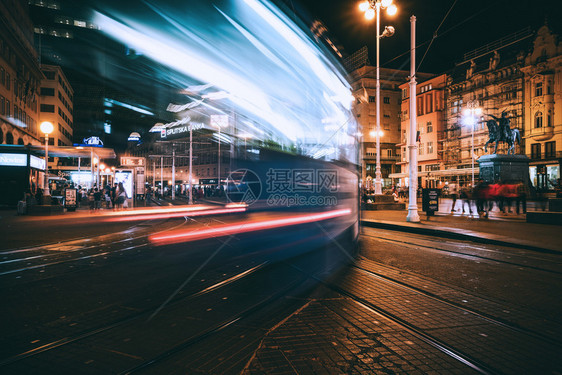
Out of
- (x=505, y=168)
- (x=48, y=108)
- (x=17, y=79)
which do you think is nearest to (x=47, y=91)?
(x=48, y=108)

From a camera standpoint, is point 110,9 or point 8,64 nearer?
point 110,9

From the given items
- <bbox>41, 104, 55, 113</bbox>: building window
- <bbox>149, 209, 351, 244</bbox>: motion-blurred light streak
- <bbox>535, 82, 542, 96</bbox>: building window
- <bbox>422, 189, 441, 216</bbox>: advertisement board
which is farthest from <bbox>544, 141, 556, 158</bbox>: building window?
<bbox>41, 104, 55, 113</bbox>: building window

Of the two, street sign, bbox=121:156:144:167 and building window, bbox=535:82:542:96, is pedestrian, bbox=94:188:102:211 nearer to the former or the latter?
street sign, bbox=121:156:144:167

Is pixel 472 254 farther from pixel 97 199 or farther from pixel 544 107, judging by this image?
pixel 544 107

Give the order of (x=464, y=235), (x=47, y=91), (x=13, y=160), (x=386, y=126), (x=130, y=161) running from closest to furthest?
1. (x=464, y=235)
2. (x=13, y=160)
3. (x=130, y=161)
4. (x=47, y=91)
5. (x=386, y=126)

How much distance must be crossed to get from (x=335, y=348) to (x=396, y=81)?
2929 inches

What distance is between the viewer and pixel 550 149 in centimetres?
4212

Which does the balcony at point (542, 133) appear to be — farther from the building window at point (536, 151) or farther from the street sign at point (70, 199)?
the street sign at point (70, 199)

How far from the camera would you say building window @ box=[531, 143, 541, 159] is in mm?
43312

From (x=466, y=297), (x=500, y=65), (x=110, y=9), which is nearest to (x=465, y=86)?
(x=500, y=65)

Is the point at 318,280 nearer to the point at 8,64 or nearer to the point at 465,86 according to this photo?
the point at 8,64

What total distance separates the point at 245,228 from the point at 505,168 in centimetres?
1609

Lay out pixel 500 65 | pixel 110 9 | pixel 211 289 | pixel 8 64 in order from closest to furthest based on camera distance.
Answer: pixel 211 289, pixel 110 9, pixel 8 64, pixel 500 65

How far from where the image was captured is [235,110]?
13.1 meters
